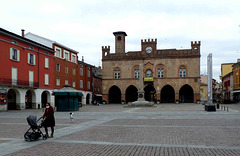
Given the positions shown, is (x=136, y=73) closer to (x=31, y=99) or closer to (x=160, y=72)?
(x=160, y=72)

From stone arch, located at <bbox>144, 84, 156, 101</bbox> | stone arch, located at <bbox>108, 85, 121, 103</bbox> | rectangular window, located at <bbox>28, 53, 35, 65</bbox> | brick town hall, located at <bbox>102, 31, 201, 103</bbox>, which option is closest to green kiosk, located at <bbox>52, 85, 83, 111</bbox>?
rectangular window, located at <bbox>28, 53, 35, 65</bbox>

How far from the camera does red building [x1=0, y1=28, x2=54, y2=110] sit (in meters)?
31.8

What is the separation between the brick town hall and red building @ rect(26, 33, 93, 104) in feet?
14.3

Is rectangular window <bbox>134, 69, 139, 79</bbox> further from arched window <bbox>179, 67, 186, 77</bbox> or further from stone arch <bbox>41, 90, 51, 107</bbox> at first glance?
stone arch <bbox>41, 90, 51, 107</bbox>

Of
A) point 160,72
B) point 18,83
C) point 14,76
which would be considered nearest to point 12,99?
point 18,83

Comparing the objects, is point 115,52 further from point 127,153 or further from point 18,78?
point 127,153

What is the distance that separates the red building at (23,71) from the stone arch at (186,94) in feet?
102

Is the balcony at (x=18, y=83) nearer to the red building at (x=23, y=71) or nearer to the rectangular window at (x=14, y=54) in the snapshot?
the red building at (x=23, y=71)

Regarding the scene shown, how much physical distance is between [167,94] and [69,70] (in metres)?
24.3

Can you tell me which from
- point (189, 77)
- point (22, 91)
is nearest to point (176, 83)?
point (189, 77)

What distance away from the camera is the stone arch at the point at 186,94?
192 feet

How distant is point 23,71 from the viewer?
35406 millimetres

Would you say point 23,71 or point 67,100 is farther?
point 23,71

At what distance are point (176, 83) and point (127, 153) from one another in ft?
161
